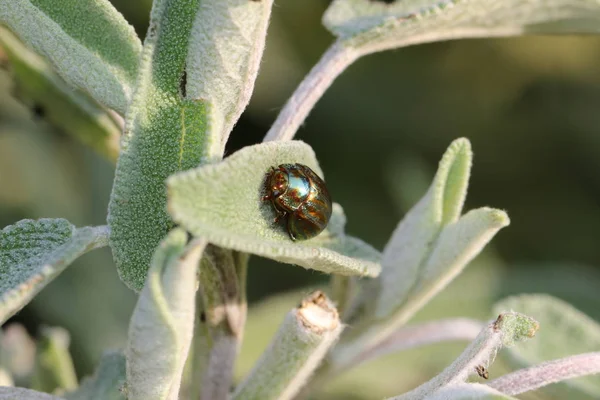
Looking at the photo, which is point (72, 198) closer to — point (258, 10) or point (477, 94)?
point (477, 94)

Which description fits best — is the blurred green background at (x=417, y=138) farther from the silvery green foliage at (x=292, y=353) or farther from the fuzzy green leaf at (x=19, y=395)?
the fuzzy green leaf at (x=19, y=395)

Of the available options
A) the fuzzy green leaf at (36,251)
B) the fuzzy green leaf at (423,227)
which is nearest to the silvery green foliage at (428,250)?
the fuzzy green leaf at (423,227)

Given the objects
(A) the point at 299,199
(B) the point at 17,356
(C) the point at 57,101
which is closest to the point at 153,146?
(A) the point at 299,199

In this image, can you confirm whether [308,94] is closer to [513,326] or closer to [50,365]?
[513,326]

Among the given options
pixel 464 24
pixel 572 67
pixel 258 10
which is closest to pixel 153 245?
pixel 258 10

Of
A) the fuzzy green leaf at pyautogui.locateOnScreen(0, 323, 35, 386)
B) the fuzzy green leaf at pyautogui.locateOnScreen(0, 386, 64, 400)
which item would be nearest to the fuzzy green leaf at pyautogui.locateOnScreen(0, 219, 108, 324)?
the fuzzy green leaf at pyautogui.locateOnScreen(0, 386, 64, 400)
